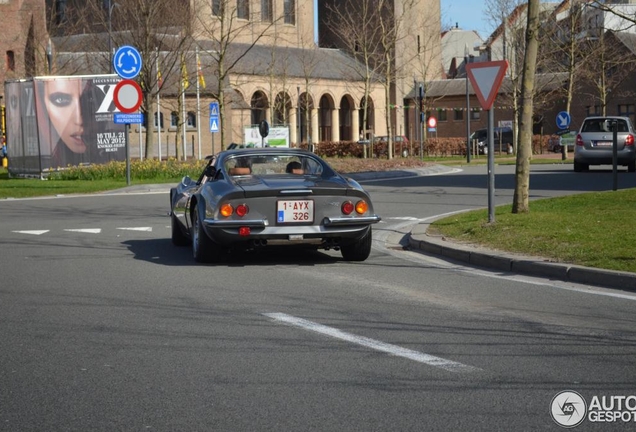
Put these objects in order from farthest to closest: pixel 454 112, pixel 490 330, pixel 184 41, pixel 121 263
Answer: pixel 454 112
pixel 184 41
pixel 121 263
pixel 490 330

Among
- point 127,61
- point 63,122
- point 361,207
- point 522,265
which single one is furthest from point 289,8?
point 522,265

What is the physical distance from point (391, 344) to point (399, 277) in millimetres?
3855

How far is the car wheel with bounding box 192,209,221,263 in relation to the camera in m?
12.3

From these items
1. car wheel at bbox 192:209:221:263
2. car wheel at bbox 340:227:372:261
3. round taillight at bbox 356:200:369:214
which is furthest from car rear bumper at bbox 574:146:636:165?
car wheel at bbox 192:209:221:263

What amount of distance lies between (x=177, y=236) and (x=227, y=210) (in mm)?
3078

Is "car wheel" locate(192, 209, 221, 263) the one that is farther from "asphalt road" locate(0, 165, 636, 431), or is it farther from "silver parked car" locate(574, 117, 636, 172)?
"silver parked car" locate(574, 117, 636, 172)

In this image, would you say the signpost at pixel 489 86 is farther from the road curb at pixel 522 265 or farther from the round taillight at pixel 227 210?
the round taillight at pixel 227 210

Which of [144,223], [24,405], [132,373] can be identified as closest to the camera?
[24,405]

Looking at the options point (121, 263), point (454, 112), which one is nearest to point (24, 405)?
point (121, 263)

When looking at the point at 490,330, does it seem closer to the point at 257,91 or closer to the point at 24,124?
the point at 24,124

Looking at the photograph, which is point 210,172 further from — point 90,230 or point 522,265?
point 90,230

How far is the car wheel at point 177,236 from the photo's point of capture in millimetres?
14539

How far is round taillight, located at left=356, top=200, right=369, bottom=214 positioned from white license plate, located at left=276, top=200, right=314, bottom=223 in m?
0.57

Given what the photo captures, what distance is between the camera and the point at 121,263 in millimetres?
12781
